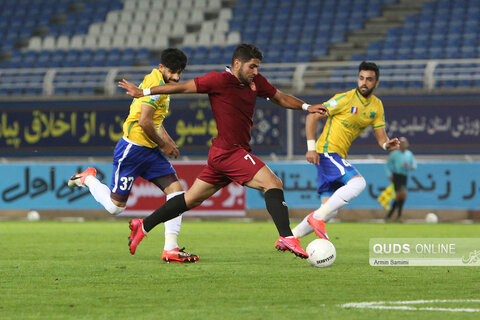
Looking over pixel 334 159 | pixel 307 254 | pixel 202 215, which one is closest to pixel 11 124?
pixel 202 215

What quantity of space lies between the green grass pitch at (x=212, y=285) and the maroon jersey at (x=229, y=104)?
46.4 inches

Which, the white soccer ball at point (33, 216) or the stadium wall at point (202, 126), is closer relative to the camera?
the white soccer ball at point (33, 216)

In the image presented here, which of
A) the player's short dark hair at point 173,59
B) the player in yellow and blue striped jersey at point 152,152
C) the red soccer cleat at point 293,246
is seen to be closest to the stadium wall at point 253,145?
the player in yellow and blue striped jersey at point 152,152

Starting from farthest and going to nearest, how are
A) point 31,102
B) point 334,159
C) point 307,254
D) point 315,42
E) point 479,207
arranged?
point 315,42, point 31,102, point 479,207, point 334,159, point 307,254

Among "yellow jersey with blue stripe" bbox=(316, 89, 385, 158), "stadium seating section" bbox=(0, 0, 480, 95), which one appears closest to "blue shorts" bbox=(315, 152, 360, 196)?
"yellow jersey with blue stripe" bbox=(316, 89, 385, 158)

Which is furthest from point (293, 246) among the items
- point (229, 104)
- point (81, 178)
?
point (81, 178)

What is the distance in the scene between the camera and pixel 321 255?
8.84 metres

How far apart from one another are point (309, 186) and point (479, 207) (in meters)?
3.56

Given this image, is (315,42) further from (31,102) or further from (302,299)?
(302,299)

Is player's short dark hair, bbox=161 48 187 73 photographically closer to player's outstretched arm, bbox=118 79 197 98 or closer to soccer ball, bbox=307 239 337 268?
player's outstretched arm, bbox=118 79 197 98

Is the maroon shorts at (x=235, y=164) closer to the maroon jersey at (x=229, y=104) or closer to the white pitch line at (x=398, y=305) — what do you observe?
the maroon jersey at (x=229, y=104)

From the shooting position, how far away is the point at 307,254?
8648mm

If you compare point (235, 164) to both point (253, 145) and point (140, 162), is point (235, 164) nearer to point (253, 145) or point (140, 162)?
point (140, 162)

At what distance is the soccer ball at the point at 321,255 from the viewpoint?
8.84 m
